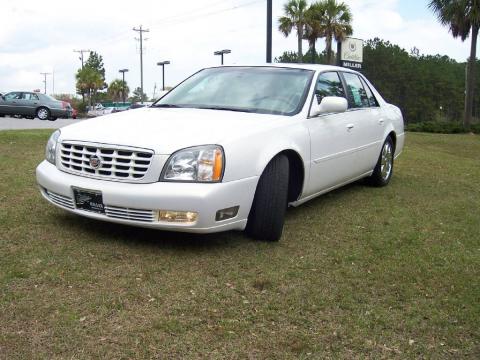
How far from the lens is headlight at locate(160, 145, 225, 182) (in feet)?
12.3

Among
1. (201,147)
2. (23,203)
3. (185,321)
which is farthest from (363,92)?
(185,321)

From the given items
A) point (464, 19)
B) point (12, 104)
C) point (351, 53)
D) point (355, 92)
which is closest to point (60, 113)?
point (12, 104)

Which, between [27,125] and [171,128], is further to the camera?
[27,125]

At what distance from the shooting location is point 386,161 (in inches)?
272

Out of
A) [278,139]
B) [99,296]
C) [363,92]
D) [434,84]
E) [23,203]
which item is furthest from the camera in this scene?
[434,84]

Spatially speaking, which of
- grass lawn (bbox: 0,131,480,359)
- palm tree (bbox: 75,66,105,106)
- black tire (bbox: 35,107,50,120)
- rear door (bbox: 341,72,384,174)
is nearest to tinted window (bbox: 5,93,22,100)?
black tire (bbox: 35,107,50,120)

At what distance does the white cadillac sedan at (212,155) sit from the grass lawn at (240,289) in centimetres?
30

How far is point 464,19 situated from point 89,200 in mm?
24531

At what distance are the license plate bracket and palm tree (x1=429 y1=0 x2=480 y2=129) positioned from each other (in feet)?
77.7

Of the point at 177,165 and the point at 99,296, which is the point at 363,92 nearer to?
the point at 177,165

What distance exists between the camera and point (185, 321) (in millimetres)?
2889

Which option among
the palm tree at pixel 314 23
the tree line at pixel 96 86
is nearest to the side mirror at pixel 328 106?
the palm tree at pixel 314 23

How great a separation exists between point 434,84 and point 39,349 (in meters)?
72.4

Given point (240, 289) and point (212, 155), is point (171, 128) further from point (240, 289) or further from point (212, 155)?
point (240, 289)
